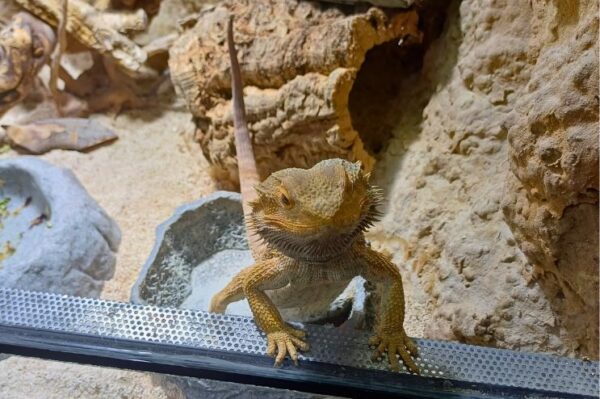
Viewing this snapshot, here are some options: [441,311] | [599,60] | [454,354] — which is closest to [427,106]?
[441,311]

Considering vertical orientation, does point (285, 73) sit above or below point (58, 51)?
above

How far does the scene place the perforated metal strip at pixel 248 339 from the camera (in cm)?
128

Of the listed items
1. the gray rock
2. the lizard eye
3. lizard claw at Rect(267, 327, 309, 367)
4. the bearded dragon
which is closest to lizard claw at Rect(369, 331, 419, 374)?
the bearded dragon

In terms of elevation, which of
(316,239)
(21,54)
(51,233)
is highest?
(316,239)

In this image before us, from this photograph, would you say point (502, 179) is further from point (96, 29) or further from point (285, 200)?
point (96, 29)

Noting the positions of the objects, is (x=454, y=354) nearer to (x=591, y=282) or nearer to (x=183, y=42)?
(x=591, y=282)

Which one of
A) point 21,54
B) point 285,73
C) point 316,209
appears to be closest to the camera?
point 316,209

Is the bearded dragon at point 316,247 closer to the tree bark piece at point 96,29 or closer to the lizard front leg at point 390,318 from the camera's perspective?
the lizard front leg at point 390,318

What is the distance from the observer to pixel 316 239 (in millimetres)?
1297

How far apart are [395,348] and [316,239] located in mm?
338

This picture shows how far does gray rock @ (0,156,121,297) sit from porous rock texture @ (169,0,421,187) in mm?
682

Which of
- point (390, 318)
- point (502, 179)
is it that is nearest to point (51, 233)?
point (390, 318)

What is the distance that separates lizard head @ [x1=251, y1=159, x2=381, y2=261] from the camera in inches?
48.7

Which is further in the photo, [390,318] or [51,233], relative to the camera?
[51,233]
